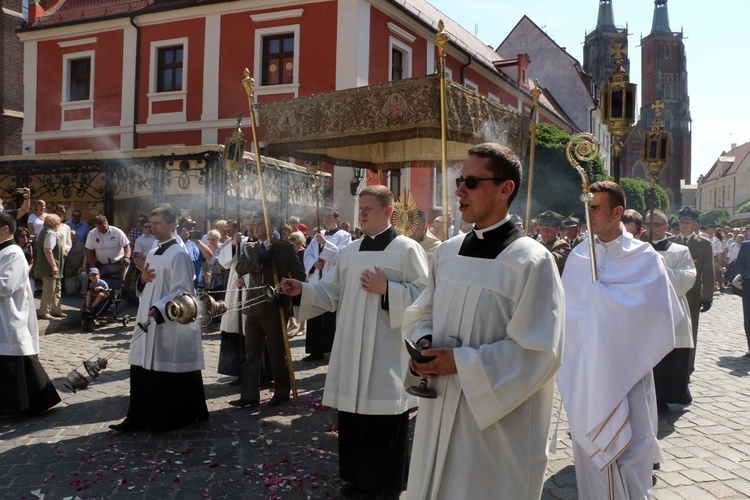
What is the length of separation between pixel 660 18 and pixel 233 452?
103583 mm

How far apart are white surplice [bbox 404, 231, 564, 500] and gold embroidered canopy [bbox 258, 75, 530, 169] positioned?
3.99 metres

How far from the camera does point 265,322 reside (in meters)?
6.74

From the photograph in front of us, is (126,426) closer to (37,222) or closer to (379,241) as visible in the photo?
(379,241)

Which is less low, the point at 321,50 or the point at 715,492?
the point at 321,50

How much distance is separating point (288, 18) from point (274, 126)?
12.8 meters

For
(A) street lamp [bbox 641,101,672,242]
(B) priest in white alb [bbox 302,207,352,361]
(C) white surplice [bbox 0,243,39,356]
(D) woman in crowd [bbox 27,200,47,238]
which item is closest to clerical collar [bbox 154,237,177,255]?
(C) white surplice [bbox 0,243,39,356]

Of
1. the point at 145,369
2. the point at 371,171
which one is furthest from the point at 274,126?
the point at 145,369

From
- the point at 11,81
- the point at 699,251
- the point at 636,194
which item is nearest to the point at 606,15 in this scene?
the point at 636,194

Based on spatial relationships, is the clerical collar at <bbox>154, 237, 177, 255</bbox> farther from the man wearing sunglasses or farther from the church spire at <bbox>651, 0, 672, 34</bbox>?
the church spire at <bbox>651, 0, 672, 34</bbox>

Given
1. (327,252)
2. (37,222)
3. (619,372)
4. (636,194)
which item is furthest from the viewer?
(636,194)

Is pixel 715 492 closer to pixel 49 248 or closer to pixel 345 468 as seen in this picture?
pixel 345 468

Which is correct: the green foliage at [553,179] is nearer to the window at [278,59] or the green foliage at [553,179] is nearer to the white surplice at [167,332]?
the window at [278,59]

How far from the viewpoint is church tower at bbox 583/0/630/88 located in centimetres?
8238

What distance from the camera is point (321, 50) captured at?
18.7 metres
